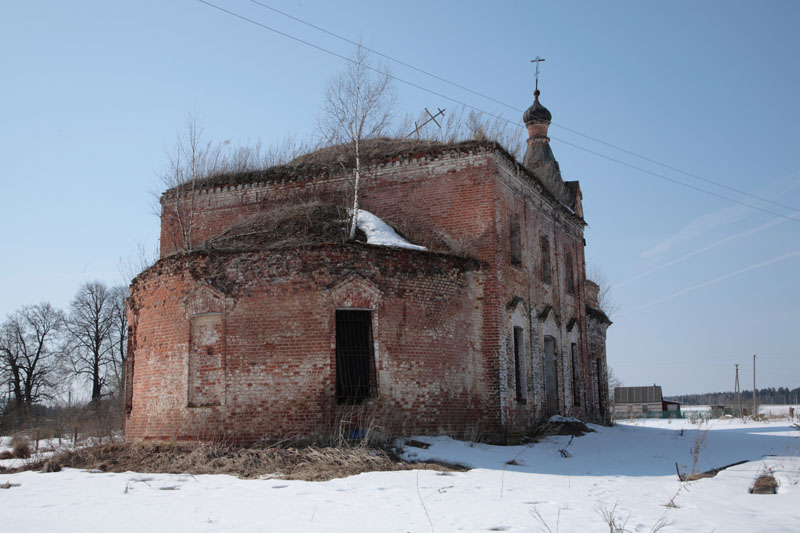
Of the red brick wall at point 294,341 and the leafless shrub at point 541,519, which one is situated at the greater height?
the red brick wall at point 294,341

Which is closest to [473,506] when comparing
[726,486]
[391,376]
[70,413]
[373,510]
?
[373,510]

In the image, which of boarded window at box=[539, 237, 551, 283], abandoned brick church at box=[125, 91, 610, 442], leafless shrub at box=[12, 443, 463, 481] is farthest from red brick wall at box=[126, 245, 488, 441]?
boarded window at box=[539, 237, 551, 283]

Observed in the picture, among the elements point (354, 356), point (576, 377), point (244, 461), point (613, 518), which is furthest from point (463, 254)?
point (613, 518)

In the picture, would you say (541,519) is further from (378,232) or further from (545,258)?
(545,258)

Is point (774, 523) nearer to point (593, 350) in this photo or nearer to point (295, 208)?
point (295, 208)

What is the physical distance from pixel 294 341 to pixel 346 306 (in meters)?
1.20

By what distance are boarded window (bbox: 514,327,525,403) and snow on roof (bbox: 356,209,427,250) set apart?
147 inches

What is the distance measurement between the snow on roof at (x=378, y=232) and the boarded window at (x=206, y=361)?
3.63 metres

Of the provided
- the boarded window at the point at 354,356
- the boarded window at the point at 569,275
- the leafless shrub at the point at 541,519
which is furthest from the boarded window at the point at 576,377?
the leafless shrub at the point at 541,519

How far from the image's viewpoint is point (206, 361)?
13.2 m

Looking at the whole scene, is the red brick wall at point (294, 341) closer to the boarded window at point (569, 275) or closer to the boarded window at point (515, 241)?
the boarded window at point (515, 241)

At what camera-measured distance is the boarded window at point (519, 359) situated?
54.7ft

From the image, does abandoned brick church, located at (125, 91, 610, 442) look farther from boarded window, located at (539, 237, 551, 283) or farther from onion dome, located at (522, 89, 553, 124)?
onion dome, located at (522, 89, 553, 124)

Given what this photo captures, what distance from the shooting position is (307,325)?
12969mm
